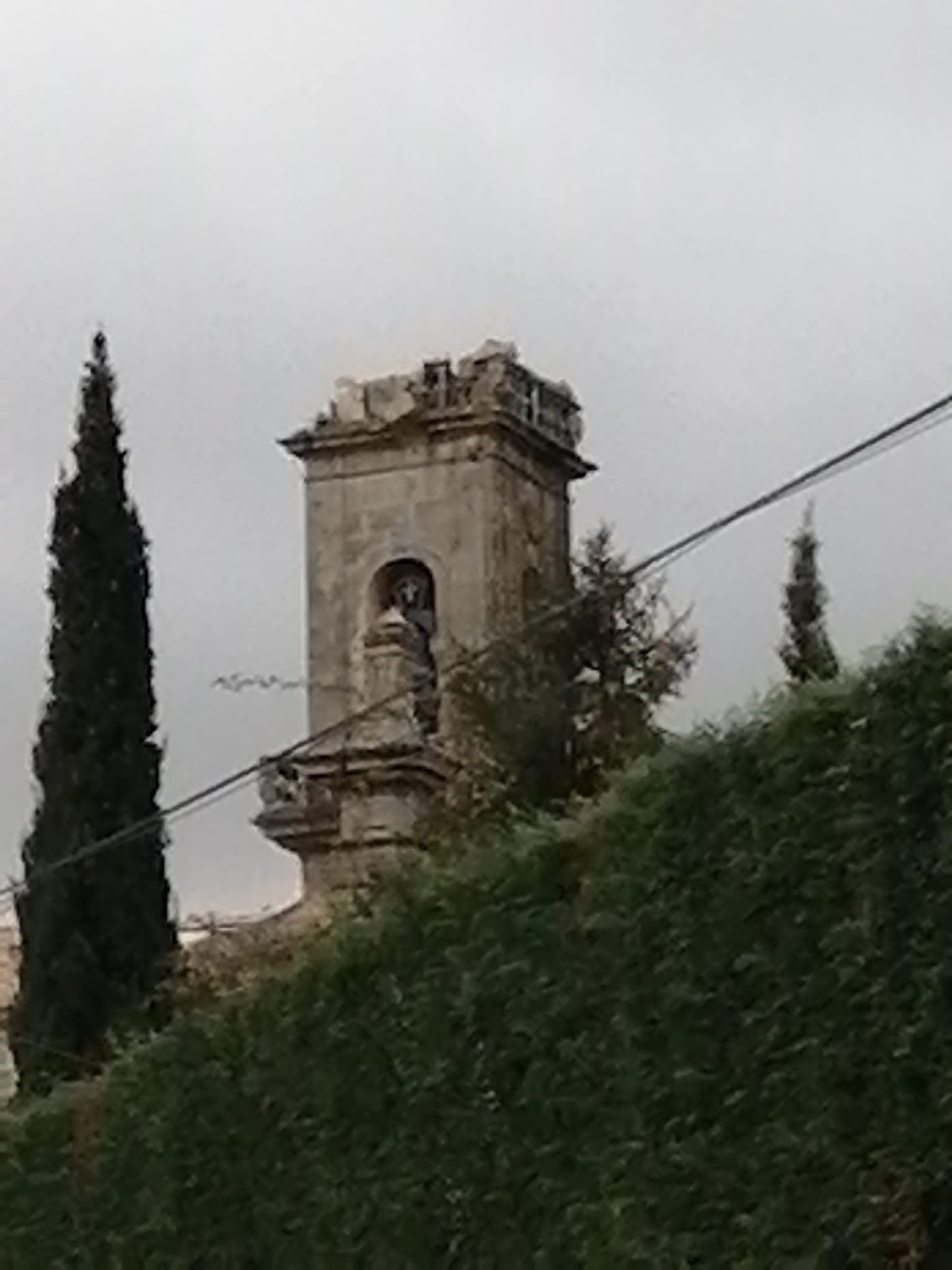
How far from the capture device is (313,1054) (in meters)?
13.3

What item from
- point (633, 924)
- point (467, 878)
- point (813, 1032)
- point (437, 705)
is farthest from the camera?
point (437, 705)

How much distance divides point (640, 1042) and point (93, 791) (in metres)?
12.6

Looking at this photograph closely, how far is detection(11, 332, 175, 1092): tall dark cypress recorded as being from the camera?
72.5 ft

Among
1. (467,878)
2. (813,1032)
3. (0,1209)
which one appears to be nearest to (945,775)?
(813,1032)

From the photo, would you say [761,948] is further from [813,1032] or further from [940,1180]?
[940,1180]

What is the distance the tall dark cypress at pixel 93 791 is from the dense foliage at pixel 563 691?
7.72 feet

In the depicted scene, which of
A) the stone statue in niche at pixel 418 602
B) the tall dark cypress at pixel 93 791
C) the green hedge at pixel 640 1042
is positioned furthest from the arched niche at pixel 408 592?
the green hedge at pixel 640 1042

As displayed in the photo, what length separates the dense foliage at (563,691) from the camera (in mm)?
20812

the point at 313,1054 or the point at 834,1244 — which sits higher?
the point at 313,1054

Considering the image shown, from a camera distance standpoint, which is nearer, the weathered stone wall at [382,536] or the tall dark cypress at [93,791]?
the tall dark cypress at [93,791]

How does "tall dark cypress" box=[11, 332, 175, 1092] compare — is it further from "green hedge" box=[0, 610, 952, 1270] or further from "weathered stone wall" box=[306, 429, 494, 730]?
"weathered stone wall" box=[306, 429, 494, 730]

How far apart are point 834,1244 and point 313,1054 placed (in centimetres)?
415

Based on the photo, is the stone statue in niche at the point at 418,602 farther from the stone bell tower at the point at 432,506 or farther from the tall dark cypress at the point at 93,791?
the tall dark cypress at the point at 93,791

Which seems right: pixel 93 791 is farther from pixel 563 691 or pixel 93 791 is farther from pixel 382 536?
pixel 382 536
